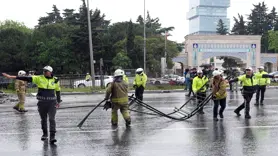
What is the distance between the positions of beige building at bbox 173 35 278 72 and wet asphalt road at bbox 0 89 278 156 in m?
41.4

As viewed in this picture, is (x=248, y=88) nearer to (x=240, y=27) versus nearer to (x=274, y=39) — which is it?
(x=274, y=39)

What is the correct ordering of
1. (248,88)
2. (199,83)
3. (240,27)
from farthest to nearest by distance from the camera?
1. (240,27)
2. (199,83)
3. (248,88)

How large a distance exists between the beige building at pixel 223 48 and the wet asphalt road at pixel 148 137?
41.4m

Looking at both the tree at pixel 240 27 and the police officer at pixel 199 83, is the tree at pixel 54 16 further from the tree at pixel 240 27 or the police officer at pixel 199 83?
the police officer at pixel 199 83

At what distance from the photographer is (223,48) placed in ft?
180

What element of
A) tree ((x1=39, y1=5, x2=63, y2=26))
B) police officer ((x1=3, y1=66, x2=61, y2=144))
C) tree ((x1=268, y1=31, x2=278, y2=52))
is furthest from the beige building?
police officer ((x1=3, y1=66, x2=61, y2=144))

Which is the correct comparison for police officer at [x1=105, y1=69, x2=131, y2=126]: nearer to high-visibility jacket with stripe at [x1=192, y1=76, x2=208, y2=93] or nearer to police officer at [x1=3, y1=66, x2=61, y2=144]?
police officer at [x1=3, y1=66, x2=61, y2=144]

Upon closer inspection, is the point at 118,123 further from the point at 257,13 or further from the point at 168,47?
the point at 257,13

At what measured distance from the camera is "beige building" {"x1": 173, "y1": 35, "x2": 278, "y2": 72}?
178 feet

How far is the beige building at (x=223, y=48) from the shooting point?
178 feet

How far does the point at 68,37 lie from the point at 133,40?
31.1 feet

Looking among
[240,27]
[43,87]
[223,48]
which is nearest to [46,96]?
[43,87]

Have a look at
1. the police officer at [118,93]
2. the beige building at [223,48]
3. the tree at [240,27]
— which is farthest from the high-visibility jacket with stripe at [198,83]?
the tree at [240,27]

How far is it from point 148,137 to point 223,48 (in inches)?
1860
